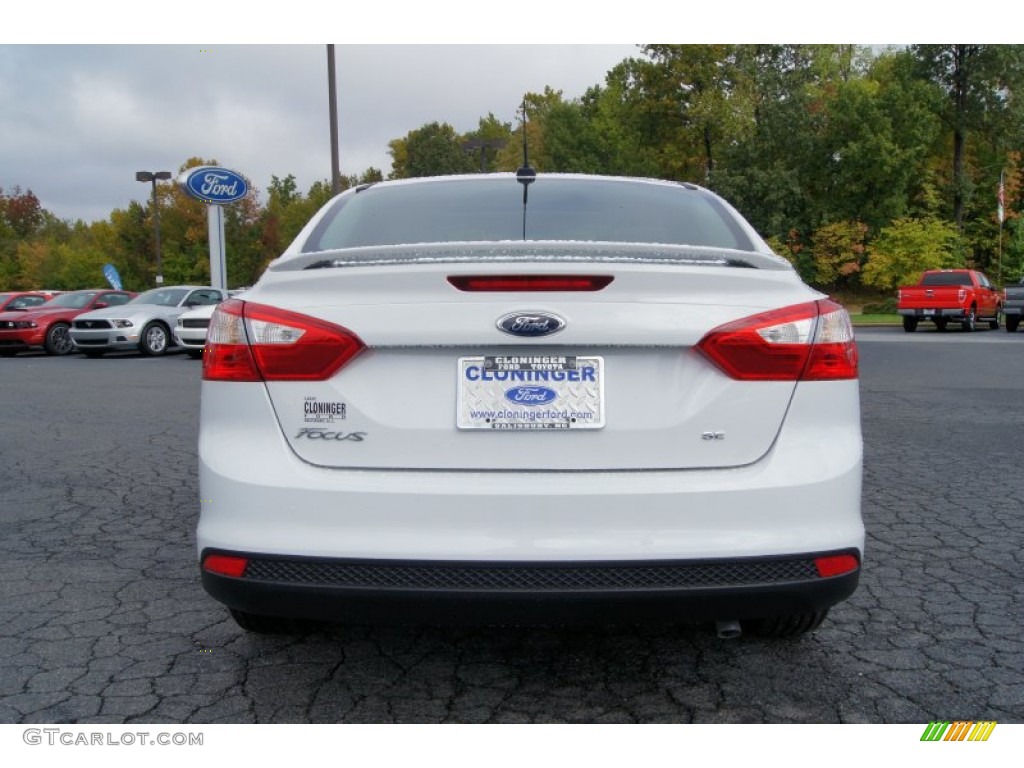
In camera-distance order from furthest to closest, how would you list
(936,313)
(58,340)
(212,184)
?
(212,184) → (936,313) → (58,340)

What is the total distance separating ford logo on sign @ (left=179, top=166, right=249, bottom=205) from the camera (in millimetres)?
28562

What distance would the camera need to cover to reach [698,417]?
242 cm

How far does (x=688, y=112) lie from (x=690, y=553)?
47616 mm

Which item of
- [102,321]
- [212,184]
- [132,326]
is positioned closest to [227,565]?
[132,326]

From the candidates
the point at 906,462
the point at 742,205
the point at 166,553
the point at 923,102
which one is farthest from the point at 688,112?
the point at 166,553

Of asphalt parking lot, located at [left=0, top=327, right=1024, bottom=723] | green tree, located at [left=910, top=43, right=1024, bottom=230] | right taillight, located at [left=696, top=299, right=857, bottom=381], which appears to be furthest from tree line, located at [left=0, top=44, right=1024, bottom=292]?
right taillight, located at [left=696, top=299, right=857, bottom=381]

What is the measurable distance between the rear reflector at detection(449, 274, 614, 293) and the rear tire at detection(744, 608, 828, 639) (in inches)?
50.7

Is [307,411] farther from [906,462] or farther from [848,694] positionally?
[906,462]

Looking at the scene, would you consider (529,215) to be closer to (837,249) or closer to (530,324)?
(530,324)

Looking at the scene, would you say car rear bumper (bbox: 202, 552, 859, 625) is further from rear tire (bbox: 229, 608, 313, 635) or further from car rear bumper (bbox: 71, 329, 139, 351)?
car rear bumper (bbox: 71, 329, 139, 351)

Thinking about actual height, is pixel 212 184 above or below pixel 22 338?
above

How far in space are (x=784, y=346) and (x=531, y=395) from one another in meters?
0.68

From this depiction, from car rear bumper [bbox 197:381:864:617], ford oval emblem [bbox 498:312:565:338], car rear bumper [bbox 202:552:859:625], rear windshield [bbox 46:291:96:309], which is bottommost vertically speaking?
car rear bumper [bbox 202:552:859:625]

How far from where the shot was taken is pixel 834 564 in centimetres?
245
